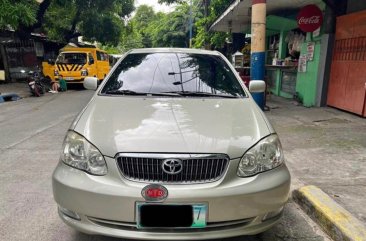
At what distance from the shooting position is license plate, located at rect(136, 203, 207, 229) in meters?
2.06

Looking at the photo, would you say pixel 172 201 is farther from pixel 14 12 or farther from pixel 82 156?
pixel 14 12

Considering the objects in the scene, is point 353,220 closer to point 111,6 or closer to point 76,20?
point 111,6

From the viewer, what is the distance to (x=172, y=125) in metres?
2.43

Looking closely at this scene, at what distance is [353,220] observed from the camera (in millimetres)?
2734

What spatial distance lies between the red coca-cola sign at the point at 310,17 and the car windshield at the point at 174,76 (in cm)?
511

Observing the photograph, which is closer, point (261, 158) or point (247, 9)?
point (261, 158)

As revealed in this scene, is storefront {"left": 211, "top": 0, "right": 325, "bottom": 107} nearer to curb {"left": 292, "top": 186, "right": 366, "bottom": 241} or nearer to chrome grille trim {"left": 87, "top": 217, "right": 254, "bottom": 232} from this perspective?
curb {"left": 292, "top": 186, "right": 366, "bottom": 241}

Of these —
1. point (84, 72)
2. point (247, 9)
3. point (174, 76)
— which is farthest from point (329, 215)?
point (84, 72)

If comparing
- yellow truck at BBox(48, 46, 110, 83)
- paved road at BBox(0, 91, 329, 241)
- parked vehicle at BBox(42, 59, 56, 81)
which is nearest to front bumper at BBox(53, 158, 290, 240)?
paved road at BBox(0, 91, 329, 241)

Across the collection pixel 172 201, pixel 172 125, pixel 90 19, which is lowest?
pixel 172 201

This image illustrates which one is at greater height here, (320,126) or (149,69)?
(149,69)

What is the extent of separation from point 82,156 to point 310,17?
7392mm

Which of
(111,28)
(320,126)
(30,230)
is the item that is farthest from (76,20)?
(30,230)

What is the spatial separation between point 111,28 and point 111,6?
3.25 meters
